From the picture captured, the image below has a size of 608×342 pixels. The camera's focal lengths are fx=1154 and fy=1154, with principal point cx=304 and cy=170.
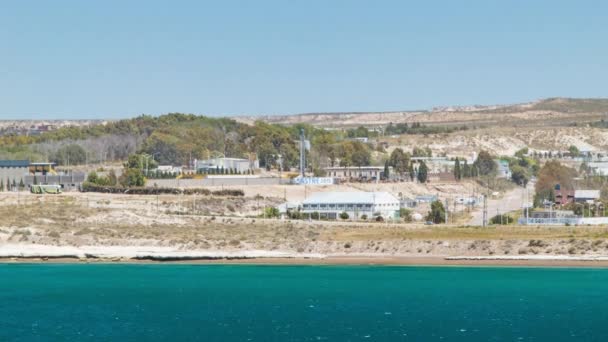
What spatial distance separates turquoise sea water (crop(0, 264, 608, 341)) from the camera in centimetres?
4353

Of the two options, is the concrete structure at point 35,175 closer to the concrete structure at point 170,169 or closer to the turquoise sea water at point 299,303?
the concrete structure at point 170,169

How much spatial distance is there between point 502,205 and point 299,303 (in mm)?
62382

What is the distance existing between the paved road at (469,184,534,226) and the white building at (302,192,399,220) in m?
6.79

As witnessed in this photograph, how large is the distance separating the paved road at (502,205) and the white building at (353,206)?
6.79 metres

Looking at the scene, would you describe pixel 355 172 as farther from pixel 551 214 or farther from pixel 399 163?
pixel 551 214

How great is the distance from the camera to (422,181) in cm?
13112

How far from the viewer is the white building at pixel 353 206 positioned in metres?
89.9

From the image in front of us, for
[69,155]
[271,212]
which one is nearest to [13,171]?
[69,155]

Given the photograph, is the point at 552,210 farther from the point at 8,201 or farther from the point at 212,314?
the point at 212,314

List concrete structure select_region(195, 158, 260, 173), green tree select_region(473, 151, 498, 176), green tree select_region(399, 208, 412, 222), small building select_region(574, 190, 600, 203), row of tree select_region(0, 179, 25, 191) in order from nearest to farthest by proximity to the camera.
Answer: green tree select_region(399, 208, 412, 222) → small building select_region(574, 190, 600, 203) → row of tree select_region(0, 179, 25, 191) → concrete structure select_region(195, 158, 260, 173) → green tree select_region(473, 151, 498, 176)

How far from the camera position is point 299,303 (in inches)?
2005

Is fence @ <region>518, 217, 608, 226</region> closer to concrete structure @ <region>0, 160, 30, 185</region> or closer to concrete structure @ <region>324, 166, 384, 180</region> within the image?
concrete structure @ <region>324, 166, 384, 180</region>

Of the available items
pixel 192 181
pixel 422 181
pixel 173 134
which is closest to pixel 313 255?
pixel 192 181

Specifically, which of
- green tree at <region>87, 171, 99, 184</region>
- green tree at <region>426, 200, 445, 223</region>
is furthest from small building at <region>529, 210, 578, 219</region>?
green tree at <region>87, 171, 99, 184</region>
